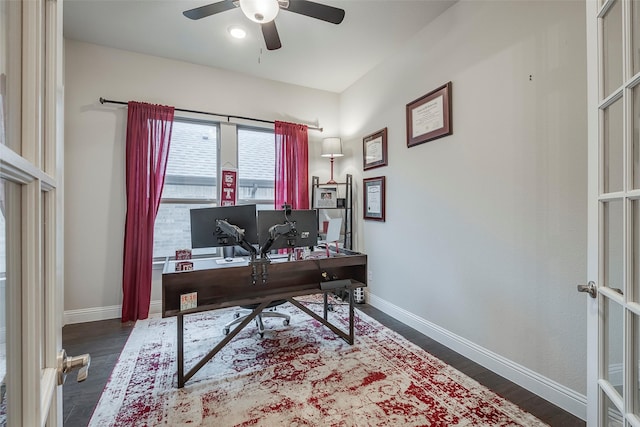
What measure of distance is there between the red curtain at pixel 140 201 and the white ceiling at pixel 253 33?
0.70 m

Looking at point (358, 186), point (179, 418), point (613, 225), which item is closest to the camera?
point (613, 225)

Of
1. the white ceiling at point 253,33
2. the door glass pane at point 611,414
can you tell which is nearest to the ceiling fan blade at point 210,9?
the white ceiling at point 253,33

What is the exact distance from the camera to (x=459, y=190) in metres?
2.37

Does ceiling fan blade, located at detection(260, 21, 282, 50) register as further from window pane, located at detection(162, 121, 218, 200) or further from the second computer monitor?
window pane, located at detection(162, 121, 218, 200)

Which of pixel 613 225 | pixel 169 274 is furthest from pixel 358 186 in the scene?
pixel 613 225

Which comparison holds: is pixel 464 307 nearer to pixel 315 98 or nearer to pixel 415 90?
pixel 415 90

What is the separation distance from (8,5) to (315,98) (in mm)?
3992

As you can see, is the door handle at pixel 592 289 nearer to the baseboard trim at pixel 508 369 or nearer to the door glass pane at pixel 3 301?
the baseboard trim at pixel 508 369

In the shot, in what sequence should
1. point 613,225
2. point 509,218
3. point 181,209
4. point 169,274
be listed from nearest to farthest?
point 613,225 → point 169,274 → point 509,218 → point 181,209

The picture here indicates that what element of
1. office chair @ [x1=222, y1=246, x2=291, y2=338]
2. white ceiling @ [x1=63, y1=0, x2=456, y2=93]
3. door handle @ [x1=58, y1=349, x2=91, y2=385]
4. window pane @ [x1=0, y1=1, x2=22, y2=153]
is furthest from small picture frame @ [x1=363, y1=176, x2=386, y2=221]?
window pane @ [x1=0, y1=1, x2=22, y2=153]

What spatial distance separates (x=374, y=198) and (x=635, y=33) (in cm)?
270

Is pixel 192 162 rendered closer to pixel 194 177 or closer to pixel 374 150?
pixel 194 177

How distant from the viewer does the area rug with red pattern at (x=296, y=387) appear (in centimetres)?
163

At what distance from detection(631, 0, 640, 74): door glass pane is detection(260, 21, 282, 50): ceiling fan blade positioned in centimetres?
200
